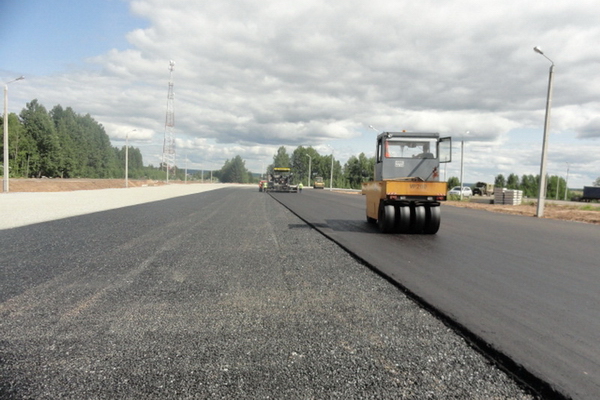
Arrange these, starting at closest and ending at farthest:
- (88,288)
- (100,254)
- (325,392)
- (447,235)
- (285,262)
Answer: (325,392), (88,288), (285,262), (100,254), (447,235)

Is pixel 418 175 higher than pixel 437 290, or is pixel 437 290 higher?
pixel 418 175

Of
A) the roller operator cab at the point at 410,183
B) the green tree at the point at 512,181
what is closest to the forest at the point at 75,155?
the green tree at the point at 512,181

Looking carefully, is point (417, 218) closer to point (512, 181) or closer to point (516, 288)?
point (516, 288)

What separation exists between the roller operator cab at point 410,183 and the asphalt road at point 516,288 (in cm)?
59

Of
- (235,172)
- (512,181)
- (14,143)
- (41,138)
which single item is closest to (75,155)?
(41,138)

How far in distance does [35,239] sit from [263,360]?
27.9ft

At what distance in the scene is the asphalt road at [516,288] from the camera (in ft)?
10.9

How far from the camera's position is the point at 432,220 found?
11.3 m

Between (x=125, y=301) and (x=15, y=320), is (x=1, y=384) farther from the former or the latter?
(x=125, y=301)

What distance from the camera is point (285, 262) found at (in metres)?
7.08

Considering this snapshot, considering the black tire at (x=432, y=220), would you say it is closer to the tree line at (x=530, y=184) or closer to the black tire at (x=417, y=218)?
the black tire at (x=417, y=218)

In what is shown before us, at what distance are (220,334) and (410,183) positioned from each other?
828cm

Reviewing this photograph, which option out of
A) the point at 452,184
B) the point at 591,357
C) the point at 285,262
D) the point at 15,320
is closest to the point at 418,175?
the point at 285,262

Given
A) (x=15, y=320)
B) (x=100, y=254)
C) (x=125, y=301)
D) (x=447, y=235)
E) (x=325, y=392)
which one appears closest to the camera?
(x=325, y=392)
